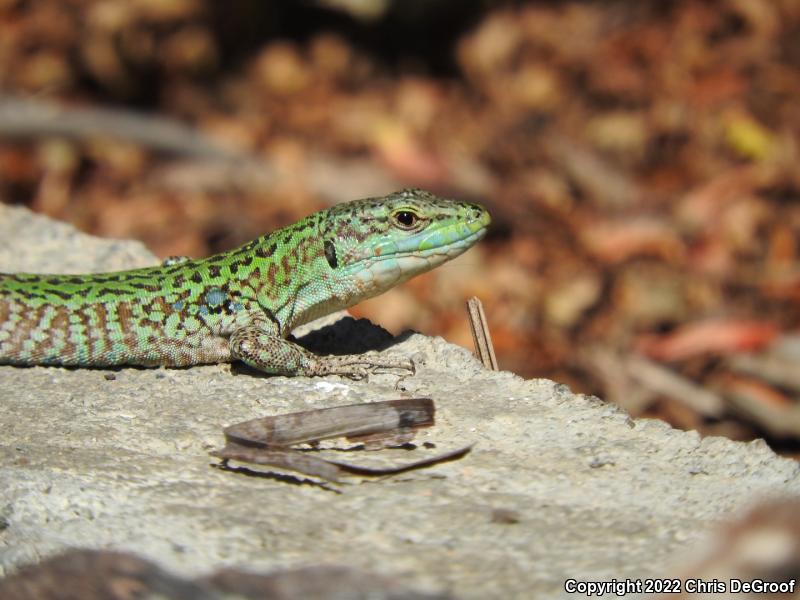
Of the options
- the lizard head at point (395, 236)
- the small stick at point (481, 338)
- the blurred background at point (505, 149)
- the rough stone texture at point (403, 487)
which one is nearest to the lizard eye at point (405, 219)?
the lizard head at point (395, 236)

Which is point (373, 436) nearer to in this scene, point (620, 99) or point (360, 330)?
point (360, 330)

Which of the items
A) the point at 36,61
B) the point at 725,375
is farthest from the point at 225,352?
the point at 36,61

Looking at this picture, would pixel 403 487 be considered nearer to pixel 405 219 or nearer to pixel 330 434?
pixel 330 434

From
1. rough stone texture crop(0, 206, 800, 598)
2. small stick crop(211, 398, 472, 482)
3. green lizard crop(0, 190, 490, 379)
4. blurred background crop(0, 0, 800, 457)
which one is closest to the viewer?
rough stone texture crop(0, 206, 800, 598)

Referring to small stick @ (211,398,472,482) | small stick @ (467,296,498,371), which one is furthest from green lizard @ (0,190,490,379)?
small stick @ (211,398,472,482)

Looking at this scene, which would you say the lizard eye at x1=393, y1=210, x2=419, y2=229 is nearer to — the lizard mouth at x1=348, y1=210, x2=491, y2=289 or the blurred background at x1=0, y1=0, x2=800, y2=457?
the lizard mouth at x1=348, y1=210, x2=491, y2=289

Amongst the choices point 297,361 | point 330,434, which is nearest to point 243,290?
point 297,361
